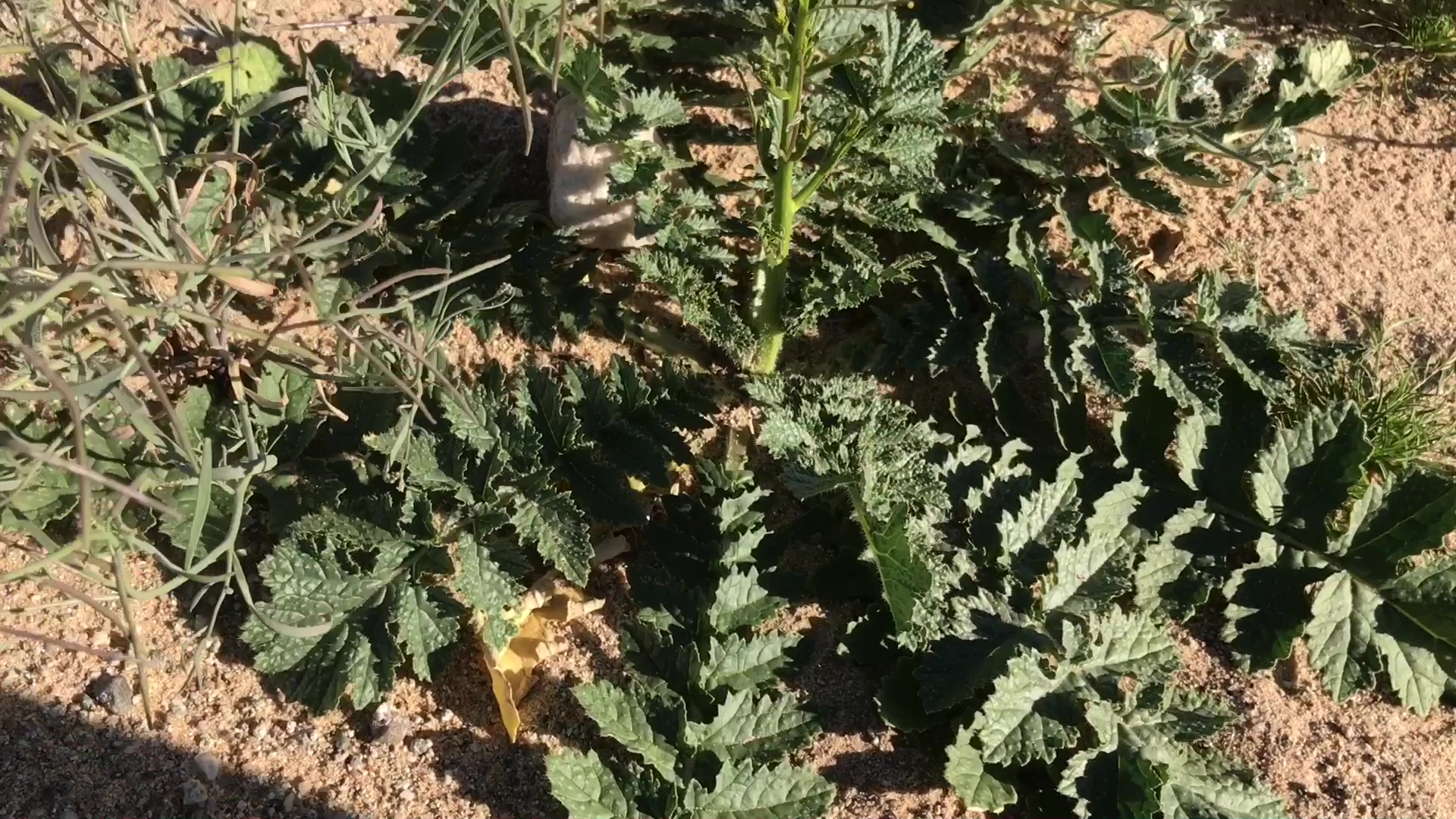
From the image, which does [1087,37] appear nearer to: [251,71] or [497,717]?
[251,71]

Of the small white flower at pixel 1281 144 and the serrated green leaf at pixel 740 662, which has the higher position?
the small white flower at pixel 1281 144

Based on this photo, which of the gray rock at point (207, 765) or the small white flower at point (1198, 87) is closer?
the gray rock at point (207, 765)

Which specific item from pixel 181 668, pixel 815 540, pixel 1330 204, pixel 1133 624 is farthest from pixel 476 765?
pixel 1330 204

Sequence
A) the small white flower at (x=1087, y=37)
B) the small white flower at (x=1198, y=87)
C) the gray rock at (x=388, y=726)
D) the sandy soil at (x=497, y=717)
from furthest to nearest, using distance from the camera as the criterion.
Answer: the small white flower at (x=1087, y=37) < the small white flower at (x=1198, y=87) < the gray rock at (x=388, y=726) < the sandy soil at (x=497, y=717)

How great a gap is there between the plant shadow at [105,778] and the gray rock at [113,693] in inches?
1.4

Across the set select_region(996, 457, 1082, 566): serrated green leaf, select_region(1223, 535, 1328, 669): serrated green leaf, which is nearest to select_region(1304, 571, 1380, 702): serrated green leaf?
select_region(1223, 535, 1328, 669): serrated green leaf

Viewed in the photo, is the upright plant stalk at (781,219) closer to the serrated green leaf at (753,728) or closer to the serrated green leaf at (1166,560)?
the serrated green leaf at (753,728)

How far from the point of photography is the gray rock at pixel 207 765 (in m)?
2.37

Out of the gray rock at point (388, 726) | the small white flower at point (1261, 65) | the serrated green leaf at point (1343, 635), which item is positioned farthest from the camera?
the small white flower at point (1261, 65)

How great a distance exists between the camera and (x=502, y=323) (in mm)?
2973

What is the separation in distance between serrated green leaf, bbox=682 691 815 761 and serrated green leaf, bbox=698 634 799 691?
0.04m

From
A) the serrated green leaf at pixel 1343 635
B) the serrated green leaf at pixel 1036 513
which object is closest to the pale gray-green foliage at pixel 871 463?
the serrated green leaf at pixel 1036 513

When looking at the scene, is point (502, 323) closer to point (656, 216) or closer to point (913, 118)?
point (656, 216)

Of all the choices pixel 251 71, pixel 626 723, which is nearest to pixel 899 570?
pixel 626 723
